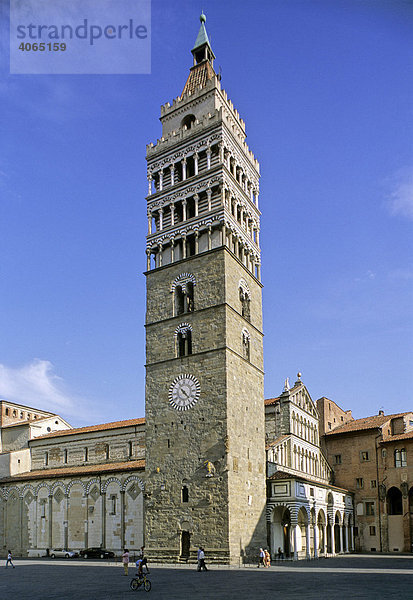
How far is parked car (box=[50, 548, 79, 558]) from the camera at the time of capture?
A: 38.5 metres

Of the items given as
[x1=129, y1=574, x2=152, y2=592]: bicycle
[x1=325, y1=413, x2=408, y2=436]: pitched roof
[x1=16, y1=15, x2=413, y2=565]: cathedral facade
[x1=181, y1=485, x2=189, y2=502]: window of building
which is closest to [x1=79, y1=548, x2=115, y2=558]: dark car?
[x1=16, y1=15, x2=413, y2=565]: cathedral facade

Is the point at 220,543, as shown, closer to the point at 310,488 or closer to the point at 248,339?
the point at 310,488

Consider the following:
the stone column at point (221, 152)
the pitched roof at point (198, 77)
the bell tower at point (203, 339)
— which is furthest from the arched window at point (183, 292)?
the pitched roof at point (198, 77)

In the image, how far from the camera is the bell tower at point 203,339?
98.3 ft

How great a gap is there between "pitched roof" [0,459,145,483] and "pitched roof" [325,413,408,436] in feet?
56.2

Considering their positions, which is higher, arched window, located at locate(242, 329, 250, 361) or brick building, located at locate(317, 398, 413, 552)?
arched window, located at locate(242, 329, 250, 361)

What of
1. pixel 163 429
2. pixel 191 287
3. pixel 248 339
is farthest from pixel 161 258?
pixel 163 429

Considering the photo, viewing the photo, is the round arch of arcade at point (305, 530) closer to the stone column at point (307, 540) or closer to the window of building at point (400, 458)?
the stone column at point (307, 540)

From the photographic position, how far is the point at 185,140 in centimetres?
3725

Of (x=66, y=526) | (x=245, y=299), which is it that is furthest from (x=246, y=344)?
(x=66, y=526)

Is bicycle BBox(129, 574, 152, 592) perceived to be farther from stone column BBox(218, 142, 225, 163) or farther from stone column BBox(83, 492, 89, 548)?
stone column BBox(218, 142, 225, 163)

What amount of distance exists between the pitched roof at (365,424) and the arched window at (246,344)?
54.2ft

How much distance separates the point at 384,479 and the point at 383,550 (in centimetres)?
498

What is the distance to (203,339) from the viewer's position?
32.4 meters
